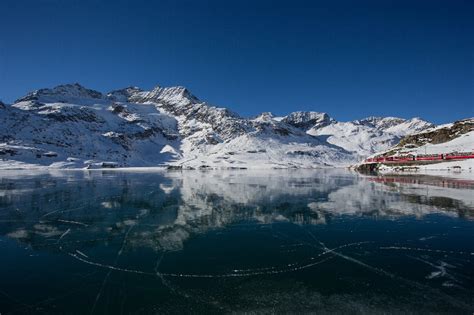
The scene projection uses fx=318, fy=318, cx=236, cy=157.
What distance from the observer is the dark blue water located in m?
8.26

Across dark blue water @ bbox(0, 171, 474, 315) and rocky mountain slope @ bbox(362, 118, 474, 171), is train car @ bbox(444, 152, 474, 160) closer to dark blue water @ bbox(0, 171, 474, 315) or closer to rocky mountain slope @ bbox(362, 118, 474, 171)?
rocky mountain slope @ bbox(362, 118, 474, 171)

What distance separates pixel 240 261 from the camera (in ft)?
38.4

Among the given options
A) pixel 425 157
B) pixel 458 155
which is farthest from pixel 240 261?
pixel 425 157

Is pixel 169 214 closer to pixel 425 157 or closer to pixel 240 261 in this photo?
pixel 240 261

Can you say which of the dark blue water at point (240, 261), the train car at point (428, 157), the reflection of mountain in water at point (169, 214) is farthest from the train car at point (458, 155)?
the dark blue water at point (240, 261)

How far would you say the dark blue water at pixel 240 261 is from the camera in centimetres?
826

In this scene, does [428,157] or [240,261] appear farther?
[428,157]

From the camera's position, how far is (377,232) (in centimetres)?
1578

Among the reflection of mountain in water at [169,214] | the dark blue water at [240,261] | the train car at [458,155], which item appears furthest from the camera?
the train car at [458,155]

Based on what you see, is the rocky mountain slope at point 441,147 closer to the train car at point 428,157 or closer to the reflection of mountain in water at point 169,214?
the train car at point 428,157

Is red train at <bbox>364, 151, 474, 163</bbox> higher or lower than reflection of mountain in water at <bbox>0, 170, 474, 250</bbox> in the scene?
higher

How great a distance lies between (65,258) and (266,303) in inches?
328

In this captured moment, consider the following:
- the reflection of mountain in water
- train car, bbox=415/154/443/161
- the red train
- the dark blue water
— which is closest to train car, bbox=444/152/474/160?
the red train

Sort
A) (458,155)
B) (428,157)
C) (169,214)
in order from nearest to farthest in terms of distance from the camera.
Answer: (169,214) → (458,155) → (428,157)
